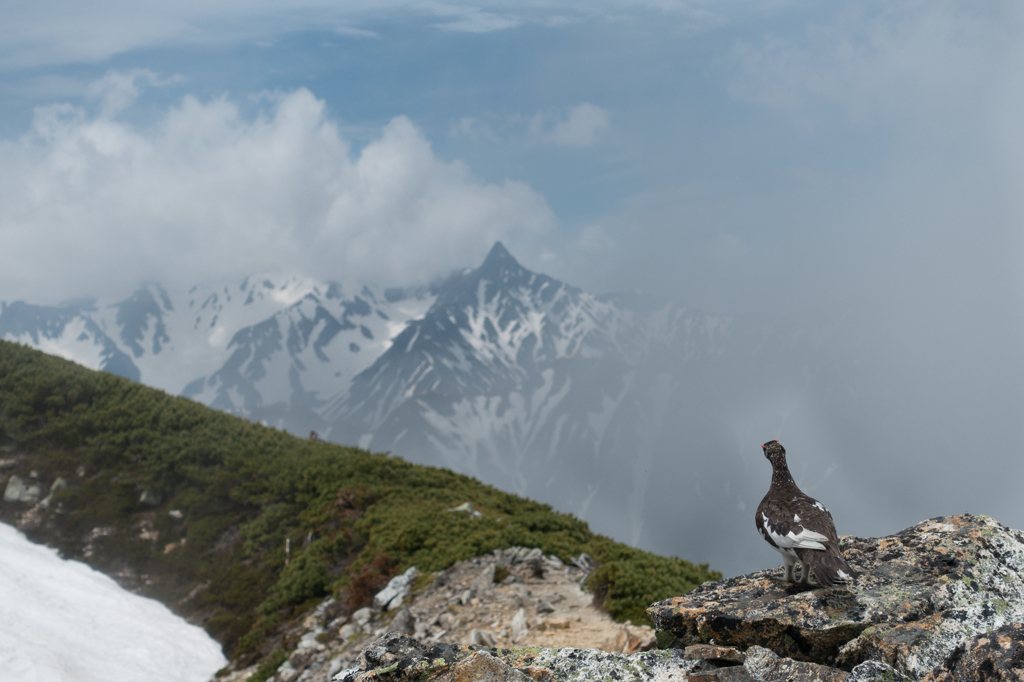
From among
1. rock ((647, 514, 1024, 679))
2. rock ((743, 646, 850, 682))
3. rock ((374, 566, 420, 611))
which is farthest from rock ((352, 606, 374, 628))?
rock ((743, 646, 850, 682))

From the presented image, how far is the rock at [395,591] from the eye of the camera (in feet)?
47.2

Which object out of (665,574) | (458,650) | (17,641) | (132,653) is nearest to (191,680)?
(132,653)

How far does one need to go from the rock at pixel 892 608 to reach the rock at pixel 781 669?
45 cm

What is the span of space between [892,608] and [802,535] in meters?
0.88

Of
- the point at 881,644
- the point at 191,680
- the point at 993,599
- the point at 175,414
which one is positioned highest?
the point at 175,414

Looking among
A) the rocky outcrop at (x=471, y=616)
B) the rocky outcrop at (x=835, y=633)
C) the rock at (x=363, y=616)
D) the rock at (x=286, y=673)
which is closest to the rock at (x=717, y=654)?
the rocky outcrop at (x=835, y=633)

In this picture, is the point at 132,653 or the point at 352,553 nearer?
the point at 132,653

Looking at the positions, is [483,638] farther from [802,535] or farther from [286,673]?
[802,535]

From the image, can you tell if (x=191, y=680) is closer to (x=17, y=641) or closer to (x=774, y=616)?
(x=17, y=641)

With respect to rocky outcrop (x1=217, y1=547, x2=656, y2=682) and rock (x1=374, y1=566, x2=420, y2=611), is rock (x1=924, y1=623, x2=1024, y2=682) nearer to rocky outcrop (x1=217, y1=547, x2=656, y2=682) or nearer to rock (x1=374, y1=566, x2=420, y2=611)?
rocky outcrop (x1=217, y1=547, x2=656, y2=682)

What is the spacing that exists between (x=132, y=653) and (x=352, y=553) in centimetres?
593

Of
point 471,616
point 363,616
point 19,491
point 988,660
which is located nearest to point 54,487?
point 19,491

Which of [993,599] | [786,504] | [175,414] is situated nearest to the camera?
[993,599]

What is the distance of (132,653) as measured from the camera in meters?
13.9
